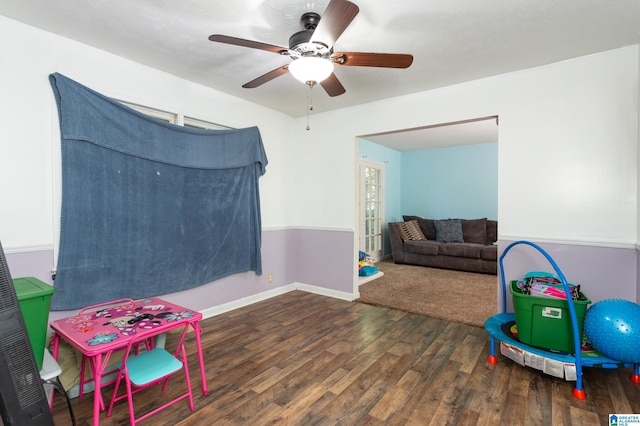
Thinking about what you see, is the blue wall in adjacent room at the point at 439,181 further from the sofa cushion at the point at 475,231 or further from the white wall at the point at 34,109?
the white wall at the point at 34,109

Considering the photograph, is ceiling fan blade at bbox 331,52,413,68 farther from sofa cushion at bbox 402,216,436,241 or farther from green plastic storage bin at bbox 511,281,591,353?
sofa cushion at bbox 402,216,436,241

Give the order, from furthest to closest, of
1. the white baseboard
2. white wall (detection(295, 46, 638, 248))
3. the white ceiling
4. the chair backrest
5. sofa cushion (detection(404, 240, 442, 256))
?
1. sofa cushion (detection(404, 240, 442, 256))
2. the white baseboard
3. white wall (detection(295, 46, 638, 248))
4. the white ceiling
5. the chair backrest

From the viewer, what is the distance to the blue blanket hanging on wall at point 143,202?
2361 mm

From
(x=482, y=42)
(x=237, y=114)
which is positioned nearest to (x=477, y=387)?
(x=482, y=42)

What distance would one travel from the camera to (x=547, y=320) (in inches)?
86.0

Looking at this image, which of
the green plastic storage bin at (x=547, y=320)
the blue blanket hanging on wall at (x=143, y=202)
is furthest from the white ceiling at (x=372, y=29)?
the green plastic storage bin at (x=547, y=320)

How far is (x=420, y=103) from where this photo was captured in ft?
11.4

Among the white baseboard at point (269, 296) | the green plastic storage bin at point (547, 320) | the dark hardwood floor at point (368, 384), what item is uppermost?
the green plastic storage bin at point (547, 320)

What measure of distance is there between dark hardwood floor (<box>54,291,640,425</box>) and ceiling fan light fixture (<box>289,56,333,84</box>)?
6.58 feet

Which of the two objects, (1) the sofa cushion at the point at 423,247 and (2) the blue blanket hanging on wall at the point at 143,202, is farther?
(1) the sofa cushion at the point at 423,247

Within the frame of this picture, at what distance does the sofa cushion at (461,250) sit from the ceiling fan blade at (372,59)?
176 inches

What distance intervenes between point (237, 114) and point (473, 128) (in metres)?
3.89

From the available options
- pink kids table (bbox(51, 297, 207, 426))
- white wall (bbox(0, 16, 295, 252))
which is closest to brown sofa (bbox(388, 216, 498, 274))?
pink kids table (bbox(51, 297, 207, 426))

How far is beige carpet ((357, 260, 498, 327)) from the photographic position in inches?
141
